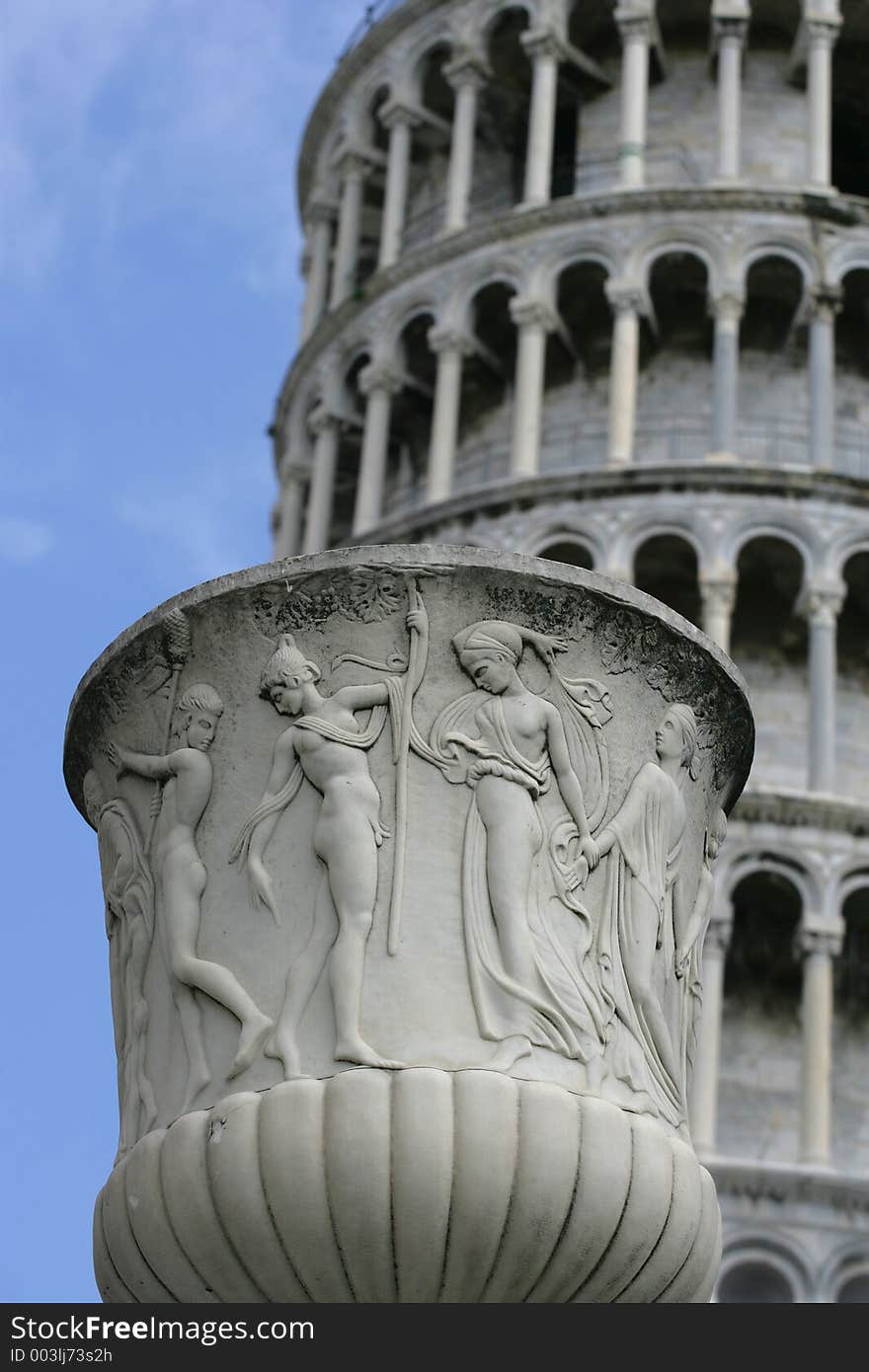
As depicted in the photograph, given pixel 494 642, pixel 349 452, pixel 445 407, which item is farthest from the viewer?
pixel 349 452

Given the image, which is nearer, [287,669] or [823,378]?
[287,669]

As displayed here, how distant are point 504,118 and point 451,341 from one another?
468 centimetres

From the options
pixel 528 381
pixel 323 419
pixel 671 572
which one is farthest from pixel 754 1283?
pixel 323 419

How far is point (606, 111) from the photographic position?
37.1 metres

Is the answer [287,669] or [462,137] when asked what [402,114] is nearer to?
[462,137]

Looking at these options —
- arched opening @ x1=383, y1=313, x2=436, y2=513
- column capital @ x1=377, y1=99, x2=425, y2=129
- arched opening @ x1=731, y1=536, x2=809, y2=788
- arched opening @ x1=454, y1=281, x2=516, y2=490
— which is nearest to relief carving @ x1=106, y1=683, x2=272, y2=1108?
arched opening @ x1=731, y1=536, x2=809, y2=788

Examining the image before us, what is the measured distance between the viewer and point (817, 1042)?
2952cm

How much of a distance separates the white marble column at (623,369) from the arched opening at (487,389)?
1787 mm

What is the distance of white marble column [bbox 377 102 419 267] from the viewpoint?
3759 cm

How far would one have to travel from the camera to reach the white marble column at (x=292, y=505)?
1515 inches

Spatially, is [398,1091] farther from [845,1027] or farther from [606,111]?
[606,111]

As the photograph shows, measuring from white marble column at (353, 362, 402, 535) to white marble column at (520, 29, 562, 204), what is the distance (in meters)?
3.17

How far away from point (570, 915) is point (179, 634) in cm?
147
